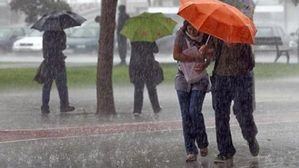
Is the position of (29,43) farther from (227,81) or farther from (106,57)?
(227,81)

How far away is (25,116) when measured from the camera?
13.4 m

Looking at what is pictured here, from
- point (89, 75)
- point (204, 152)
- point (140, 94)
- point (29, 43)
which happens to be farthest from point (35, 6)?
point (204, 152)

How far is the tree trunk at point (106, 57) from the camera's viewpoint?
42.2 feet

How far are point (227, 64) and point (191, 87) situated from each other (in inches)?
21.9

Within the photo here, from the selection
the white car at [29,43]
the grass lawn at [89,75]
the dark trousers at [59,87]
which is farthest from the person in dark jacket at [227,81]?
the white car at [29,43]

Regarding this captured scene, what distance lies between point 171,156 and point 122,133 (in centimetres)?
209

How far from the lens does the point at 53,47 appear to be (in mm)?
13328

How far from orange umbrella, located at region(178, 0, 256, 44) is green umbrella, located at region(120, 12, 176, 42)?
4753mm

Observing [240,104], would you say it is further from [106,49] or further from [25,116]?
[25,116]

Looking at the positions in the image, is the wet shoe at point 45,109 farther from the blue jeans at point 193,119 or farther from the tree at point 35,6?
the tree at point 35,6

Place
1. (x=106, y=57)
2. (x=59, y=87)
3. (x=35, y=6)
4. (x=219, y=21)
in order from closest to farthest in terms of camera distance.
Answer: (x=219, y=21)
(x=106, y=57)
(x=59, y=87)
(x=35, y=6)

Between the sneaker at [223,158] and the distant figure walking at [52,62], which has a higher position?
the sneaker at [223,158]

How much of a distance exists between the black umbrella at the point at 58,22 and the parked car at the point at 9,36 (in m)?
23.9

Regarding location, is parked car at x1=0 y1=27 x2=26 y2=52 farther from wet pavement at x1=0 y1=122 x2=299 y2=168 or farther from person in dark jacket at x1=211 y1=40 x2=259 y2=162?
person in dark jacket at x1=211 y1=40 x2=259 y2=162
